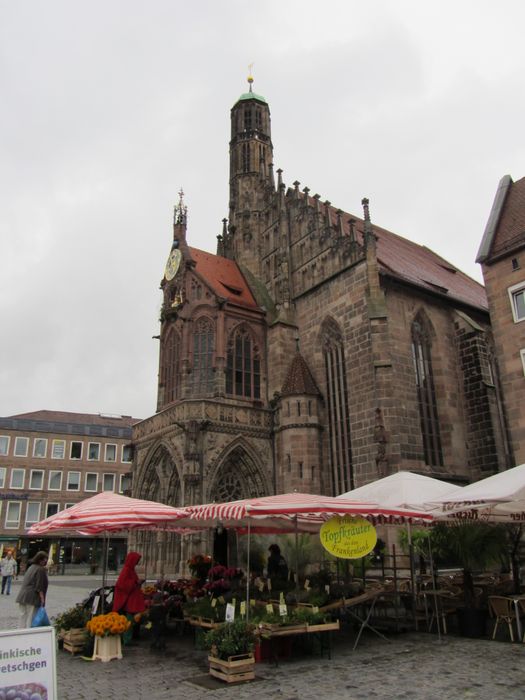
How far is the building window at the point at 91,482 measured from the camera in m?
51.5

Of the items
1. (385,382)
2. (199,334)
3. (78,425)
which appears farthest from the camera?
(78,425)

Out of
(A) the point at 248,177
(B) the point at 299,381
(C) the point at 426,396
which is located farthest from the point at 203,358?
(A) the point at 248,177

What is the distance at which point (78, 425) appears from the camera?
53.3 m

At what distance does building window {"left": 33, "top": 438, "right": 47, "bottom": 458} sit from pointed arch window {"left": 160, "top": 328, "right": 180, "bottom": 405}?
89.1ft

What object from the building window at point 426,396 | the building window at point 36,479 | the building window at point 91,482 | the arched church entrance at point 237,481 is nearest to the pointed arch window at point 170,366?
the arched church entrance at point 237,481

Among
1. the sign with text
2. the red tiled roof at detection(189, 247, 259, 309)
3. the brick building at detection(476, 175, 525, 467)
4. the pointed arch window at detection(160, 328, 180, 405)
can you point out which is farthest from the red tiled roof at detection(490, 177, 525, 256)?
the sign with text

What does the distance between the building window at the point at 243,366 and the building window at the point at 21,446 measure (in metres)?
31.6

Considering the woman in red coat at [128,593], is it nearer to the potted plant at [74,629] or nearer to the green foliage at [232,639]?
the potted plant at [74,629]

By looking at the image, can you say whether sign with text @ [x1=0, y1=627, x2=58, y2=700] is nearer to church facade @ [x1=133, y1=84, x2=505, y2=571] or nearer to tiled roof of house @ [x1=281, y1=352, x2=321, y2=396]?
church facade @ [x1=133, y1=84, x2=505, y2=571]

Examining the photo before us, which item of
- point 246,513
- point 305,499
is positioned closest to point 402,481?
point 305,499

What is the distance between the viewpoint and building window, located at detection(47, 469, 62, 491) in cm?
4997

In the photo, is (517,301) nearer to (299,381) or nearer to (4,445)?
(299,381)

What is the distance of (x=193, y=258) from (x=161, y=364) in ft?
18.4

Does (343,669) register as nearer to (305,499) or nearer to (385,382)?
(305,499)
